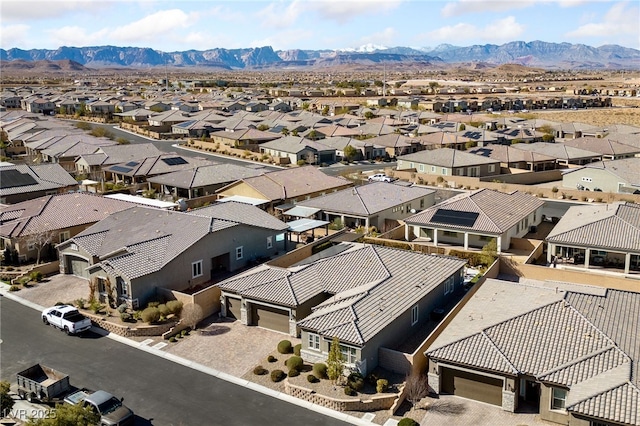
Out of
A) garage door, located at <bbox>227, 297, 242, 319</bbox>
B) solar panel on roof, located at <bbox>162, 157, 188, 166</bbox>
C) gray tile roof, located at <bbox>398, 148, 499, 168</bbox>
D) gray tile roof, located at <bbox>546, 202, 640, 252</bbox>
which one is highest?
solar panel on roof, located at <bbox>162, 157, 188, 166</bbox>

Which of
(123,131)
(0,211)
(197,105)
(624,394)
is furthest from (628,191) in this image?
(197,105)

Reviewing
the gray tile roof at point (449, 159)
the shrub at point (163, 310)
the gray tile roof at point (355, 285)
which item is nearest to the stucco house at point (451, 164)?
the gray tile roof at point (449, 159)

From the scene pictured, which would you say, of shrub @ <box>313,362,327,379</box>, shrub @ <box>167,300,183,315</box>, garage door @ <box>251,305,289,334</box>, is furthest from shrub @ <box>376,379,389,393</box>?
shrub @ <box>167,300,183,315</box>

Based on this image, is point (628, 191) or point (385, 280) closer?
point (385, 280)

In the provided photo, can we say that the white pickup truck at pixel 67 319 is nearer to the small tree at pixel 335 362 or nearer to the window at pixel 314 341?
the window at pixel 314 341

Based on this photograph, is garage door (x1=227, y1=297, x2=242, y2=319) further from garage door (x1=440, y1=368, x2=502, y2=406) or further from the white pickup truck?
garage door (x1=440, y1=368, x2=502, y2=406)

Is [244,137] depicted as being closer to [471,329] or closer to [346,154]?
[346,154]

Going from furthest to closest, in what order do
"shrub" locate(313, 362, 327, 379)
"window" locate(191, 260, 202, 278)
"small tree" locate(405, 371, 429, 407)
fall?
"window" locate(191, 260, 202, 278) < "shrub" locate(313, 362, 327, 379) < "small tree" locate(405, 371, 429, 407)
